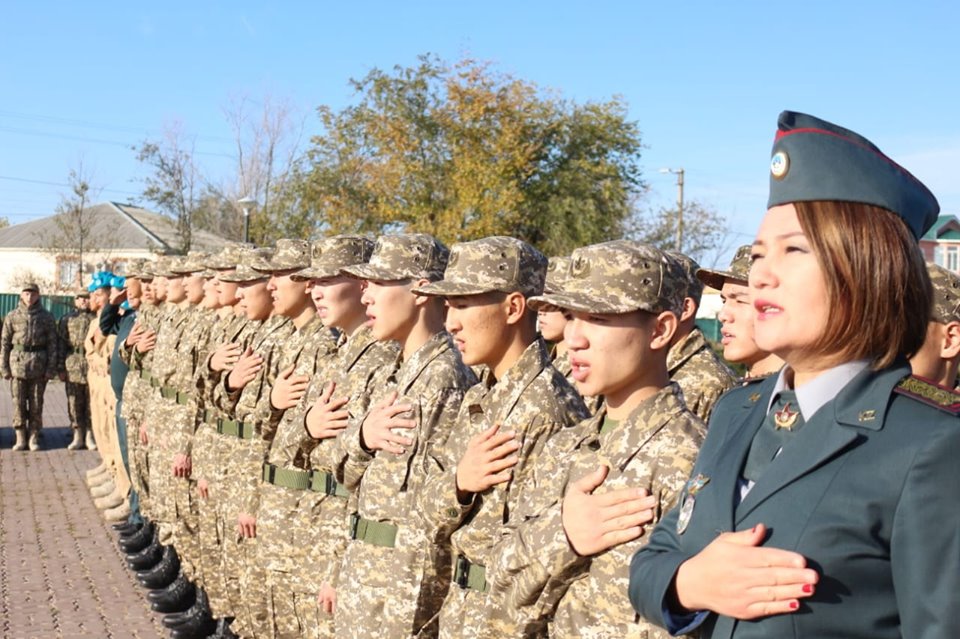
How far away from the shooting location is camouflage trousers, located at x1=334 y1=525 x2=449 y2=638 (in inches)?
177

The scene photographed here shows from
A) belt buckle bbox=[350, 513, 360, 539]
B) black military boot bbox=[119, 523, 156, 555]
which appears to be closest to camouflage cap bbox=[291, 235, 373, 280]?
belt buckle bbox=[350, 513, 360, 539]

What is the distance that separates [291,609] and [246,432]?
1.62m

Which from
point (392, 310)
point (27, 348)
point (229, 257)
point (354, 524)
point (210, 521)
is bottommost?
point (210, 521)

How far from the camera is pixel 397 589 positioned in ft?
15.0

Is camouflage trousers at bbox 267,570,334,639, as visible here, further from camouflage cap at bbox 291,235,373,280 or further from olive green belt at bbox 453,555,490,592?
olive green belt at bbox 453,555,490,592

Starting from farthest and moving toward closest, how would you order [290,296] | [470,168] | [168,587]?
[470,168] → [168,587] → [290,296]

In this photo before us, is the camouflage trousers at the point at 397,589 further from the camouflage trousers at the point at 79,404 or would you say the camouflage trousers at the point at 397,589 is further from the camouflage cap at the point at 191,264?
the camouflage trousers at the point at 79,404

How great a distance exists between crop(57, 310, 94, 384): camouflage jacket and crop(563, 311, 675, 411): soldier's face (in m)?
15.3

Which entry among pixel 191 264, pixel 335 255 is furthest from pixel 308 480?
pixel 191 264

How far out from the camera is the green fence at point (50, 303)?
34.9 metres

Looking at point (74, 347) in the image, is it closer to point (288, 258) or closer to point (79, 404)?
point (79, 404)

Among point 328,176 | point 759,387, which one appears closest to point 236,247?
point 759,387

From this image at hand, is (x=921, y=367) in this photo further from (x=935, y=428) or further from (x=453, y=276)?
(x=935, y=428)

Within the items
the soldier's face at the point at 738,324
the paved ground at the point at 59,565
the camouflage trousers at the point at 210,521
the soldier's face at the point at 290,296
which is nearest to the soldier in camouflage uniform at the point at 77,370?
the paved ground at the point at 59,565
